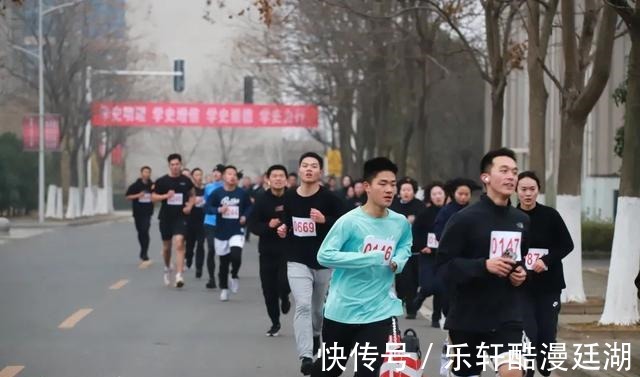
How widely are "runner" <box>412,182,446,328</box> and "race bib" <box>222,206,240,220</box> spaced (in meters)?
3.26

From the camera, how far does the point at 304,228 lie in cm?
1288

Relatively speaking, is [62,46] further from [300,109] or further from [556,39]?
[556,39]

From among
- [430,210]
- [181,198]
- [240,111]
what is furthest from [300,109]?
[430,210]

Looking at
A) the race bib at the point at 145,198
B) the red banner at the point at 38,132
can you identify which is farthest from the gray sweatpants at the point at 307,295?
the red banner at the point at 38,132

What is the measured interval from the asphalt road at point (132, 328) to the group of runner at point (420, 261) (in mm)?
751

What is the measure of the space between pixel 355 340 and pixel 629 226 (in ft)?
22.7

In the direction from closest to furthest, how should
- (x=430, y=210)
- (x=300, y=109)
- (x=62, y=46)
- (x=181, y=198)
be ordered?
(x=430, y=210) < (x=181, y=198) < (x=62, y=46) < (x=300, y=109)

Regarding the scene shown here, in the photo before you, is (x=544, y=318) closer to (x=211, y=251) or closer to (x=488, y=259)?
(x=488, y=259)

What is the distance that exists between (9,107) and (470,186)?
4764 cm

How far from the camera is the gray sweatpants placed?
12094 millimetres

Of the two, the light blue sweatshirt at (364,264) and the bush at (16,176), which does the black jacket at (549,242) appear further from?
the bush at (16,176)

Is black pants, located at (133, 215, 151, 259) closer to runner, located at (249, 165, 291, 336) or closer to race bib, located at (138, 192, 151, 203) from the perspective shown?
race bib, located at (138, 192, 151, 203)

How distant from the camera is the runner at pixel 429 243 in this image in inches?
639

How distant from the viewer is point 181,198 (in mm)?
Answer: 21609
